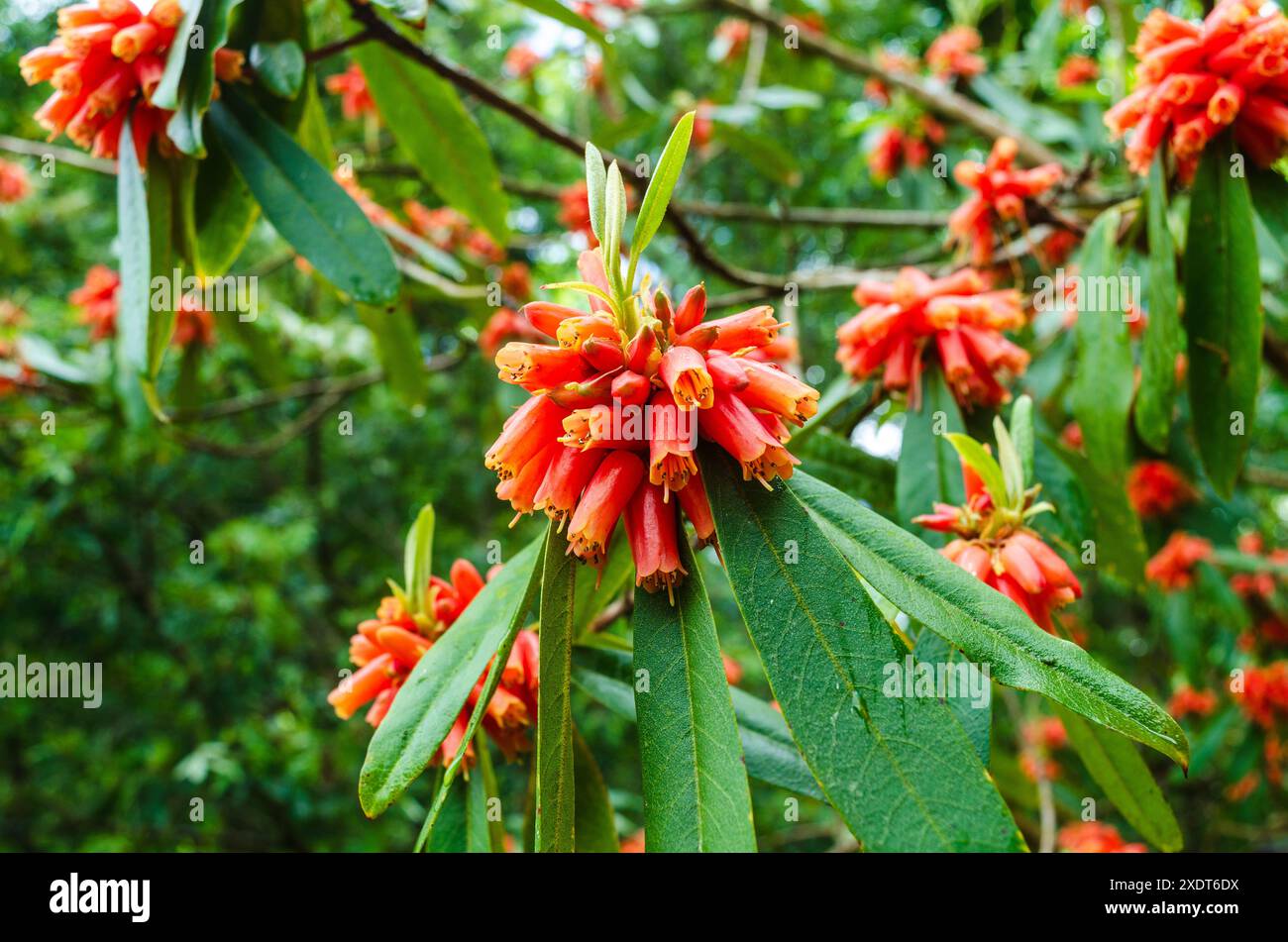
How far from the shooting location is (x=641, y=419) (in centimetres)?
100

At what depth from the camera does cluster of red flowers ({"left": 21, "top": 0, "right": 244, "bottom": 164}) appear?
4.75ft

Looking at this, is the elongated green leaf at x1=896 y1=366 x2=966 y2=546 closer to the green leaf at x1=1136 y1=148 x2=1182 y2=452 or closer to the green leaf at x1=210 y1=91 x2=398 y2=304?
the green leaf at x1=1136 y1=148 x2=1182 y2=452

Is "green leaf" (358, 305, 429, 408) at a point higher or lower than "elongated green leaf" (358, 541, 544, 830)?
higher

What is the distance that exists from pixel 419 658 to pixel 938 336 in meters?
1.09

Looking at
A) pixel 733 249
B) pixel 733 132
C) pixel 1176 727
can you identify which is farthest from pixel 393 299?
pixel 733 249

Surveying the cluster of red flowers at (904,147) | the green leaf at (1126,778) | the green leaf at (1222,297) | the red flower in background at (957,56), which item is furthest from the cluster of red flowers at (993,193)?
the red flower in background at (957,56)

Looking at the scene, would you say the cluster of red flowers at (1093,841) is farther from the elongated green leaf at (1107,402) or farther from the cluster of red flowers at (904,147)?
the cluster of red flowers at (904,147)

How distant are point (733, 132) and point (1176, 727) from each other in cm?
311

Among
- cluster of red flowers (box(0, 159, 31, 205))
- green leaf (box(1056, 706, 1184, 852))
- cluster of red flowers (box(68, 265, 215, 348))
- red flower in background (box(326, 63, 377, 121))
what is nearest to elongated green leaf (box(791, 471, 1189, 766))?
green leaf (box(1056, 706, 1184, 852))

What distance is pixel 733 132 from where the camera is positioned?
11.7 feet

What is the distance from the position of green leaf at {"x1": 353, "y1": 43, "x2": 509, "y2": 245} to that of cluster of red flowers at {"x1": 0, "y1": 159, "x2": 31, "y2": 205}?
15.2 ft

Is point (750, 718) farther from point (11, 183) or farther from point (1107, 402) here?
point (11, 183)

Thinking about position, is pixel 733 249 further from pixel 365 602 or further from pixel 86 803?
pixel 86 803

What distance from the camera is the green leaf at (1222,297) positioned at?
5.13 feet
